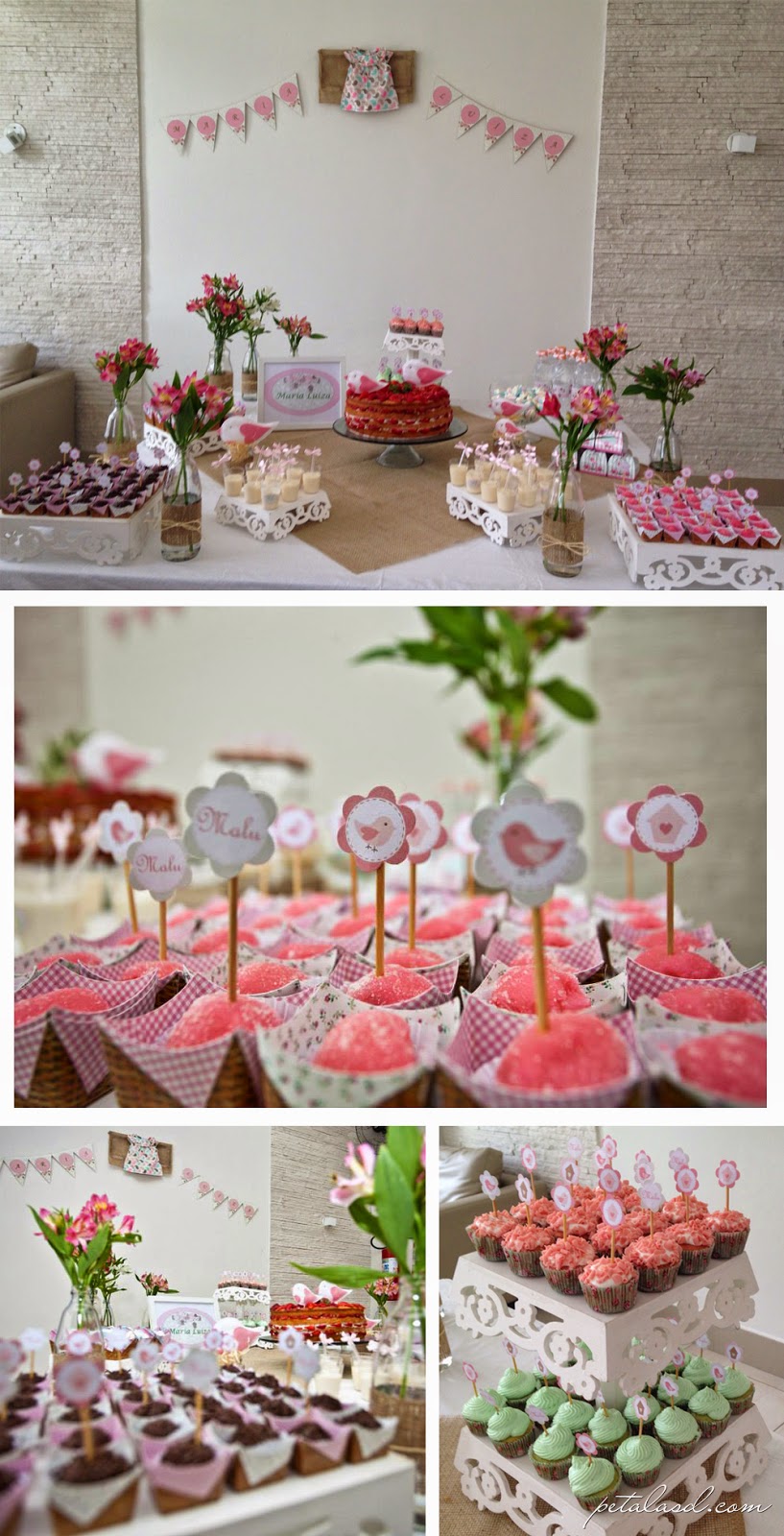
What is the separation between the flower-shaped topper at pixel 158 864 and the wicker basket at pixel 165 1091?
194 mm

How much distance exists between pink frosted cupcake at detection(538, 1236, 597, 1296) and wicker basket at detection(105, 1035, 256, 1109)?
2.73 ft

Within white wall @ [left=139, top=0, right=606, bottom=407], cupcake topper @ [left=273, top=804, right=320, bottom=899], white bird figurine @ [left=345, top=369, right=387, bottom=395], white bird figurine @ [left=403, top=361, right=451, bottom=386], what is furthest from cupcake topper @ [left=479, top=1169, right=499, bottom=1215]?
white wall @ [left=139, top=0, right=606, bottom=407]

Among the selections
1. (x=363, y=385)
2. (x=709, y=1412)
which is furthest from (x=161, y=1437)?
(x=363, y=385)

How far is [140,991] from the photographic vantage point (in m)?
1.32

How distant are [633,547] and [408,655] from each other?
1.40m

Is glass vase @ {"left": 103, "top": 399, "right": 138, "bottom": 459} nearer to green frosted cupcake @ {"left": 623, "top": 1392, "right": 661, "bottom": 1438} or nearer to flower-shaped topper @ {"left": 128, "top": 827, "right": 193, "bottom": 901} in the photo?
flower-shaped topper @ {"left": 128, "top": 827, "right": 193, "bottom": 901}

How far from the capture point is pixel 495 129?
17.9ft

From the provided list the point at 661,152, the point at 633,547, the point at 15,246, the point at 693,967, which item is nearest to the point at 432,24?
the point at 661,152

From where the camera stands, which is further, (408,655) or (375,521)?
(375,521)

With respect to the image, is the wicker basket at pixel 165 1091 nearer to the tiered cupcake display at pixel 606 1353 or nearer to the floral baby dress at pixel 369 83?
the tiered cupcake display at pixel 606 1353

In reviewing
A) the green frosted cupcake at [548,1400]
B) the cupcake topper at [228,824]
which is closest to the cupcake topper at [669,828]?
the cupcake topper at [228,824]

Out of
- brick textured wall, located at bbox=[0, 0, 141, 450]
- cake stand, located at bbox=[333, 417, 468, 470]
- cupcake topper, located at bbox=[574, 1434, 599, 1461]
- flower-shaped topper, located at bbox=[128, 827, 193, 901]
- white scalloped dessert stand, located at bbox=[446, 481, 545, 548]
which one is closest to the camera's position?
flower-shaped topper, located at bbox=[128, 827, 193, 901]

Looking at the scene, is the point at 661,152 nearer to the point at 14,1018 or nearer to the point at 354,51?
the point at 354,51

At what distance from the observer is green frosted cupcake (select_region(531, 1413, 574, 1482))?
1.99 metres
